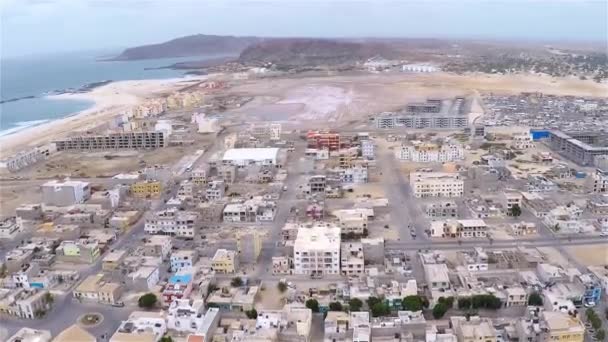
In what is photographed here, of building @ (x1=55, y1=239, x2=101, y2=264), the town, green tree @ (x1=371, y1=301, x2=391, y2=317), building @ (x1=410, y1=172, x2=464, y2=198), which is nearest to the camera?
the town

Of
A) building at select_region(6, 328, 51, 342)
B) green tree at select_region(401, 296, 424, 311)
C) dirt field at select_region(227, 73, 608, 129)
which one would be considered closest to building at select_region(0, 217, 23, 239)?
building at select_region(6, 328, 51, 342)

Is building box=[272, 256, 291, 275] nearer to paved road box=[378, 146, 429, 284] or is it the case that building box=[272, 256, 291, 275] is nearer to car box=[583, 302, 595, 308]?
paved road box=[378, 146, 429, 284]

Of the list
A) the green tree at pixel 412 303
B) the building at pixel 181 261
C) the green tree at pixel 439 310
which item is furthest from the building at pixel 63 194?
the green tree at pixel 439 310

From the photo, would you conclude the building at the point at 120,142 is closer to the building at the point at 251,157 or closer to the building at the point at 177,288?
the building at the point at 251,157

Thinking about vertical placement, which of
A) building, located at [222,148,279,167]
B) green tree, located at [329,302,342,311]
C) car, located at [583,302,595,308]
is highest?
building, located at [222,148,279,167]

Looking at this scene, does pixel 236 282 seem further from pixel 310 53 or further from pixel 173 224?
pixel 310 53
